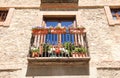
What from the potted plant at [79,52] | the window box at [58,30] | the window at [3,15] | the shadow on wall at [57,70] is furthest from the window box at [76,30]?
the window at [3,15]

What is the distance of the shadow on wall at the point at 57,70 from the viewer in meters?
8.48

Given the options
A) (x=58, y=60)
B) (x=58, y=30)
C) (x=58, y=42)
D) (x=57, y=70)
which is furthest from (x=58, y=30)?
(x=57, y=70)

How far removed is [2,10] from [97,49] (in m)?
4.81

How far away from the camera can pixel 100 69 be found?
28.6ft

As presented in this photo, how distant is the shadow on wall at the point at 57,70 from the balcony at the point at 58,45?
214 millimetres

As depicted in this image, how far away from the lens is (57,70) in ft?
28.1

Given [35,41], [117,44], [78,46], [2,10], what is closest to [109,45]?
[117,44]

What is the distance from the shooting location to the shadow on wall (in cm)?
848

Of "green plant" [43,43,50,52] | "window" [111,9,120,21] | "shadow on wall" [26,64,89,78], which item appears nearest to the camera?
"shadow on wall" [26,64,89,78]

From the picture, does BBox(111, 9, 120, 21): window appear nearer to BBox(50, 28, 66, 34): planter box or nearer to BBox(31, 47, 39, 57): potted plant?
BBox(50, 28, 66, 34): planter box

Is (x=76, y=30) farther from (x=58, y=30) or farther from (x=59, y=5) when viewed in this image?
(x=59, y=5)

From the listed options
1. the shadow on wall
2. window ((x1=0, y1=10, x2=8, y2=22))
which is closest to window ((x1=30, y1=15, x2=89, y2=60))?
the shadow on wall

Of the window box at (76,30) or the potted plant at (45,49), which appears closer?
the potted plant at (45,49)

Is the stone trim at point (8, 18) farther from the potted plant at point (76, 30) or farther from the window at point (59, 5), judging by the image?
the potted plant at point (76, 30)
